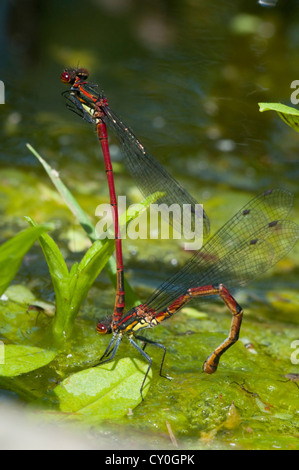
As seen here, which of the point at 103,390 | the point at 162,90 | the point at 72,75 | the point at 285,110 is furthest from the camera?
the point at 162,90

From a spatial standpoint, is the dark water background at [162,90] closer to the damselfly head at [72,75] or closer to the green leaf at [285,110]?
the damselfly head at [72,75]

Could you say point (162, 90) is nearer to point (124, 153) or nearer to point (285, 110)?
point (124, 153)

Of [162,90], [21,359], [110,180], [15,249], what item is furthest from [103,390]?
[162,90]

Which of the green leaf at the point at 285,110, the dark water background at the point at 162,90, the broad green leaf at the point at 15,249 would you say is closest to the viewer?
the broad green leaf at the point at 15,249

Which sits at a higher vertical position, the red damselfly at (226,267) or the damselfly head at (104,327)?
the red damselfly at (226,267)

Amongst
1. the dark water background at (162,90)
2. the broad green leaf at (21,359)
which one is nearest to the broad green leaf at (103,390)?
→ the broad green leaf at (21,359)

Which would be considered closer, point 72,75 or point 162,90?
point 72,75
